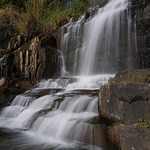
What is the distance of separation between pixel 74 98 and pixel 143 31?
3.96m

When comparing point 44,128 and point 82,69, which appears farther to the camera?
point 82,69

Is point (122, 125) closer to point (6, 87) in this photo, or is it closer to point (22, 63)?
point (6, 87)

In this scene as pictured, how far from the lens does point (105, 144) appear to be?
3.68m

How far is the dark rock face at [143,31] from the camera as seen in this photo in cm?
713

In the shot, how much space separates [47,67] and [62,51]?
120 cm

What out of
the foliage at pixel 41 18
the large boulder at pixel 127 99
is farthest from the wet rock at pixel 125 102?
the foliage at pixel 41 18

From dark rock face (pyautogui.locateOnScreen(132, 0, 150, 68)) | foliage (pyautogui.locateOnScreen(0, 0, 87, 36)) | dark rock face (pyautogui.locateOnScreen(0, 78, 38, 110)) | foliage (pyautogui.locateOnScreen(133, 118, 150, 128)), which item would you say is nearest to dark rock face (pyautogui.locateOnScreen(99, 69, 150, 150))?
foliage (pyautogui.locateOnScreen(133, 118, 150, 128))

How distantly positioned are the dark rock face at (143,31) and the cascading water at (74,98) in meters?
0.42

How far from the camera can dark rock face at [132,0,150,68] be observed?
713 cm

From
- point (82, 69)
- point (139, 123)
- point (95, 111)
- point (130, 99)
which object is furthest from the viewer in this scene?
point (82, 69)

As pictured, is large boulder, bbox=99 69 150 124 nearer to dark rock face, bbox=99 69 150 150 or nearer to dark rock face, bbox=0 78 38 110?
dark rock face, bbox=99 69 150 150

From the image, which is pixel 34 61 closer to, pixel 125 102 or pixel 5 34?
pixel 5 34

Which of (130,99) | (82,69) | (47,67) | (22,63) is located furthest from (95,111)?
(22,63)

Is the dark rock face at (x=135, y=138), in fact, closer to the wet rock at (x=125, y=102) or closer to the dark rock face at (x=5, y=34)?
the wet rock at (x=125, y=102)
